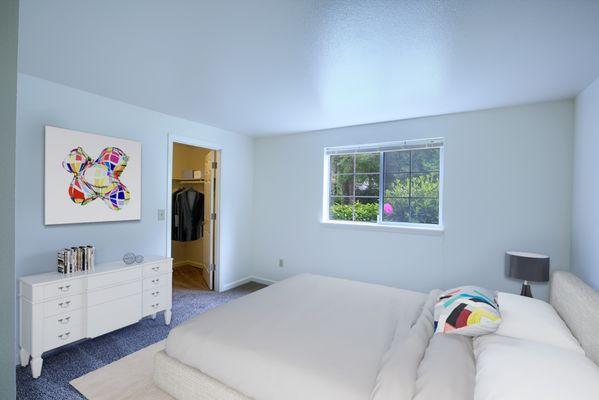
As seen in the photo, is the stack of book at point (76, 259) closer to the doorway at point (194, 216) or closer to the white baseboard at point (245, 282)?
the doorway at point (194, 216)

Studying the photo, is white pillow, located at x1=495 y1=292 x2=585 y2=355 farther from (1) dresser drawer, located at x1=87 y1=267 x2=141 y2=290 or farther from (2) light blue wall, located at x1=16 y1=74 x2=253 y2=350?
(2) light blue wall, located at x1=16 y1=74 x2=253 y2=350

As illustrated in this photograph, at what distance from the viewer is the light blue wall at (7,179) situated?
2.47 ft

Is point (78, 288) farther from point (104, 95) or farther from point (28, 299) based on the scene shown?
point (104, 95)

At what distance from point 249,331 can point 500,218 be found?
2735 millimetres

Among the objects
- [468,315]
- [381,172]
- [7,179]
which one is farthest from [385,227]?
[7,179]

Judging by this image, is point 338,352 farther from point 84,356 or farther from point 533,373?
point 84,356

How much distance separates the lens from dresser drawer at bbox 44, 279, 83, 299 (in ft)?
7.29

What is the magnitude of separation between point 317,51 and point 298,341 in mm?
1797

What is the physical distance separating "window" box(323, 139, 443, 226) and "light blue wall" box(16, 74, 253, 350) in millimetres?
1488

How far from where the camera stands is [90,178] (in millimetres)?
2766

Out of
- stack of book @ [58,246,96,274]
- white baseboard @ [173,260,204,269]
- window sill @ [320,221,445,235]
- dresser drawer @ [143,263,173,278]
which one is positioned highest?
window sill @ [320,221,445,235]

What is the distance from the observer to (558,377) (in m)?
1.15

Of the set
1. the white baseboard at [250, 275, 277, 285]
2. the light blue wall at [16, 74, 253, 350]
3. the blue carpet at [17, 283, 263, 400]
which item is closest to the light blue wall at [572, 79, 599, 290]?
the white baseboard at [250, 275, 277, 285]

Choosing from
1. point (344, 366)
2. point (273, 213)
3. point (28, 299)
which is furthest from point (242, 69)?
point (273, 213)
